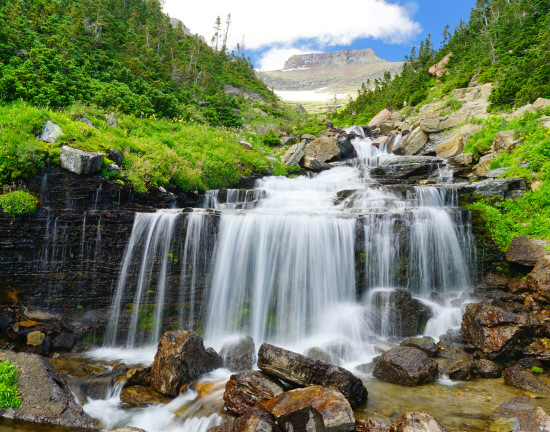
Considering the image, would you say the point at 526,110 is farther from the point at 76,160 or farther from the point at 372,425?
the point at 76,160

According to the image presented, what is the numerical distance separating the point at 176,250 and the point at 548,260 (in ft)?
36.1

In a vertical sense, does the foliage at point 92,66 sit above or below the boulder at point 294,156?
above

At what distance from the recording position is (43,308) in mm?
8703

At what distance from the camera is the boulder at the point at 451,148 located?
18109 mm

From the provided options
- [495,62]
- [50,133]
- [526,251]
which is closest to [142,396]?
[50,133]

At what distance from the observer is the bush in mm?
8617

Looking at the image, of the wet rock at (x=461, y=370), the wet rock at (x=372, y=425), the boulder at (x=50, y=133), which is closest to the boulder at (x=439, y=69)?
the wet rock at (x=461, y=370)

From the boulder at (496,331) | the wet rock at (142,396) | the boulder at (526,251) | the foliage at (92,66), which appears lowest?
the wet rock at (142,396)

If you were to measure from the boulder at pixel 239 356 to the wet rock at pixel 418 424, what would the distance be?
3.76m

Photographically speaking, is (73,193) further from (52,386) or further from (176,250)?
(52,386)

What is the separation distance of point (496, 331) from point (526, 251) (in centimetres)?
402

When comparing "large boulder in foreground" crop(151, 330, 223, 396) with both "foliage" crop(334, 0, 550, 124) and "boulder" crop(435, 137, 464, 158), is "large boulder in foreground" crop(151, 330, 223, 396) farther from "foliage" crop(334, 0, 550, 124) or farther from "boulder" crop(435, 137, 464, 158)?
"foliage" crop(334, 0, 550, 124)

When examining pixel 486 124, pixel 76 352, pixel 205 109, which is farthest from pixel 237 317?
pixel 205 109

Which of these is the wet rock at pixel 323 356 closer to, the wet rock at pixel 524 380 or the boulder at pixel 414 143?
the wet rock at pixel 524 380
